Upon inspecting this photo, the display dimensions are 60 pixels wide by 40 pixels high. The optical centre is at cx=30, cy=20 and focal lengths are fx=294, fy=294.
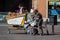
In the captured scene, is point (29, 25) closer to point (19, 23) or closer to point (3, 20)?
point (19, 23)

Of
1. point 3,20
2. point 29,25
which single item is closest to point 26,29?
point 29,25

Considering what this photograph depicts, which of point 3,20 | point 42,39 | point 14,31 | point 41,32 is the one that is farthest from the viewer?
point 3,20

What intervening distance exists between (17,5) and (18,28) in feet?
26.3

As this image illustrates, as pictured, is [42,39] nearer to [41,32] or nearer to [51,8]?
[41,32]

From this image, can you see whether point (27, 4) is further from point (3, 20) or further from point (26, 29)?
point (26, 29)

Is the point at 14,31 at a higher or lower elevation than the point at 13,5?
lower

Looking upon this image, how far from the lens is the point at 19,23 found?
18.5 meters

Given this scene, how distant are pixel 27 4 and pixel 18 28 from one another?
26.1 feet

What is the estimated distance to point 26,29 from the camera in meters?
18.4

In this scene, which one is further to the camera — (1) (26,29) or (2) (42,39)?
(1) (26,29)

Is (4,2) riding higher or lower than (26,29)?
higher

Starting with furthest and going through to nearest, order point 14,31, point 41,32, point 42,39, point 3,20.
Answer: point 3,20, point 14,31, point 41,32, point 42,39

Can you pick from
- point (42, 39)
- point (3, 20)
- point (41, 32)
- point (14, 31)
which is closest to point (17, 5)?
point (3, 20)

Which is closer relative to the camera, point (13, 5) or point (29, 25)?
point (29, 25)
